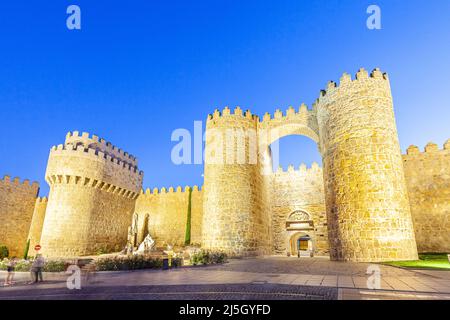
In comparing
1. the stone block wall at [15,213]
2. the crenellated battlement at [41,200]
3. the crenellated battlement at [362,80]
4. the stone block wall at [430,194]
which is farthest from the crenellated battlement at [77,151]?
the stone block wall at [430,194]

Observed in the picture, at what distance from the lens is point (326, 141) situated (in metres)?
15.0

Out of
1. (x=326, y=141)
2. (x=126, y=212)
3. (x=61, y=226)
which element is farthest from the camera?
(x=126, y=212)

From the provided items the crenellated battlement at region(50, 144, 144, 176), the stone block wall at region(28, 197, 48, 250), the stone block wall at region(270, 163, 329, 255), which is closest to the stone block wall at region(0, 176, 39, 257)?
the stone block wall at region(28, 197, 48, 250)

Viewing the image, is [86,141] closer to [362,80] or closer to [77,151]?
[77,151]

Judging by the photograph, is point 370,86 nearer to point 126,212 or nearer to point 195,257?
point 195,257

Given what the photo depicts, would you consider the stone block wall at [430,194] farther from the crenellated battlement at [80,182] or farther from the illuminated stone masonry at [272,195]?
the crenellated battlement at [80,182]

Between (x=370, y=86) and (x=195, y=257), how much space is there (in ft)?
41.2

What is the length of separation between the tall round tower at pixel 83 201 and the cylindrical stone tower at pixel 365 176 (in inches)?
709

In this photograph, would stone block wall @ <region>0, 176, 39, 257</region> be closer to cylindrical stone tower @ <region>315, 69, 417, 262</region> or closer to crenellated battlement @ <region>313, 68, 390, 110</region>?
cylindrical stone tower @ <region>315, 69, 417, 262</region>

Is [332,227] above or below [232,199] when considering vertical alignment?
below

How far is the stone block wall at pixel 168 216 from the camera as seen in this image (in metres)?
24.2

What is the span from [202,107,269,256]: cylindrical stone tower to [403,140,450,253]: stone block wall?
9784 mm

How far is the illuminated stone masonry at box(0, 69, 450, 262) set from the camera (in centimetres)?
1261

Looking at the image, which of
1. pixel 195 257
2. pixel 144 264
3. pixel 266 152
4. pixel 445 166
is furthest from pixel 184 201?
→ pixel 445 166
